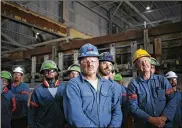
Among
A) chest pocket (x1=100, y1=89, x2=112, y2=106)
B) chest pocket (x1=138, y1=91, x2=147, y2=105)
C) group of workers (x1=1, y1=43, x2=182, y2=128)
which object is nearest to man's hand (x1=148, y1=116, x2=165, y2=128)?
group of workers (x1=1, y1=43, x2=182, y2=128)

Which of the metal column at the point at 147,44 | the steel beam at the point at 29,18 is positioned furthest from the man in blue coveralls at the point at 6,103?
the metal column at the point at 147,44

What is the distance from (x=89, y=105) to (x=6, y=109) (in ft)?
7.32

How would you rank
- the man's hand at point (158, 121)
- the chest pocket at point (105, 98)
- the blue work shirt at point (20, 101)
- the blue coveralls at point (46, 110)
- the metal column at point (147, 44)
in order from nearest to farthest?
the chest pocket at point (105, 98) < the man's hand at point (158, 121) < the blue coveralls at point (46, 110) < the blue work shirt at point (20, 101) < the metal column at point (147, 44)

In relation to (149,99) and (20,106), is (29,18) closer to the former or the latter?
(20,106)

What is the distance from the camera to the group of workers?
191cm

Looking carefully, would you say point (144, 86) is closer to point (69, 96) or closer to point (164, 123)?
point (164, 123)

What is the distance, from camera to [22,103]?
4.18 m

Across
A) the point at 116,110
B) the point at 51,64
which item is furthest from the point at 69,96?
the point at 51,64

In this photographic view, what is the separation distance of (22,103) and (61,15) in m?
6.45

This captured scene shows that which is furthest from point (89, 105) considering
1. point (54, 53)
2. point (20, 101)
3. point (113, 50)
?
point (54, 53)

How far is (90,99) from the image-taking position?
193 centimetres

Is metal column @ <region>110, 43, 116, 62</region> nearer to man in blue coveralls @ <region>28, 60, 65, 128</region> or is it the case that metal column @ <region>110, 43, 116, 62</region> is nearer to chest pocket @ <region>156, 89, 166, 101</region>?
man in blue coveralls @ <region>28, 60, 65, 128</region>

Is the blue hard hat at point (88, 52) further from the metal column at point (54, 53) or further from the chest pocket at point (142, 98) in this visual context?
the metal column at point (54, 53)

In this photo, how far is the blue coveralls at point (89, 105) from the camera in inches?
72.3
